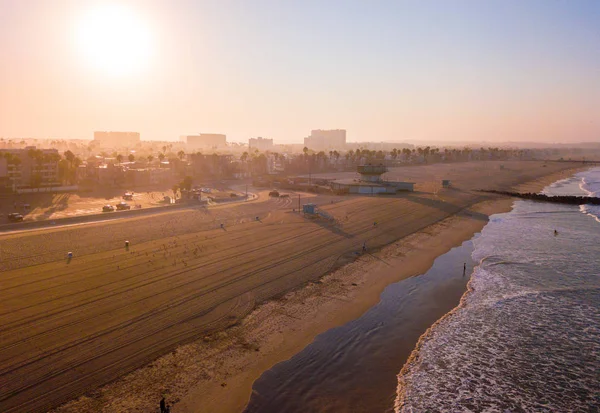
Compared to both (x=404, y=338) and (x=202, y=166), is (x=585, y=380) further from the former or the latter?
(x=202, y=166)

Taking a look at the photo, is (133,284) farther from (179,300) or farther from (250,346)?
(250,346)

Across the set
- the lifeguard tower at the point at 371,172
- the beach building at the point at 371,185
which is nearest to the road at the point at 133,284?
the beach building at the point at 371,185

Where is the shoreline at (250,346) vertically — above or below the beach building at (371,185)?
below

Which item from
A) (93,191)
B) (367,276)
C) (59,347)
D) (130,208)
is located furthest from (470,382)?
(93,191)

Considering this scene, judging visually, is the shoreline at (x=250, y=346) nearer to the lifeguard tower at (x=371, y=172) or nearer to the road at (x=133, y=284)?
the road at (x=133, y=284)

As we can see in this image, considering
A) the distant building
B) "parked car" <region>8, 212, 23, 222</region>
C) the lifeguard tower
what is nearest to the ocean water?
"parked car" <region>8, 212, 23, 222</region>

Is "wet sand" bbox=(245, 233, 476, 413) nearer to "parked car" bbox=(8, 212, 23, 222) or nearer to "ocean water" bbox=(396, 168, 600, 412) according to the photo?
"ocean water" bbox=(396, 168, 600, 412)

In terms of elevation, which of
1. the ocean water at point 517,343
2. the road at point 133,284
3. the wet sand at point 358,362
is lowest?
the ocean water at point 517,343
